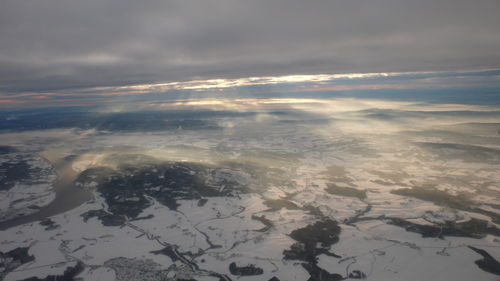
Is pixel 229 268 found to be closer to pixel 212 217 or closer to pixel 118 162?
pixel 212 217

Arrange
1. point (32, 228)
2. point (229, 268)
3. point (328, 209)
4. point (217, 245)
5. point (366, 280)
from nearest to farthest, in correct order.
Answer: point (366, 280)
point (229, 268)
point (217, 245)
point (32, 228)
point (328, 209)

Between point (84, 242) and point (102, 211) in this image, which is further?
point (102, 211)

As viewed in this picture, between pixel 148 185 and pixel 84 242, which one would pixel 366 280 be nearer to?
pixel 84 242

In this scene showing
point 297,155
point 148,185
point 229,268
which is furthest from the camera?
point 297,155

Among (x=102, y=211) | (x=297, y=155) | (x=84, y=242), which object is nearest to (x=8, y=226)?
(x=102, y=211)

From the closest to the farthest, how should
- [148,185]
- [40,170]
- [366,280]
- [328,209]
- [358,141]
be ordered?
[366,280], [328,209], [148,185], [40,170], [358,141]

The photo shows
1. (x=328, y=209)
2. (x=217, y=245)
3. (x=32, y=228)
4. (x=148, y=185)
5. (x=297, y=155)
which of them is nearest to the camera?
(x=217, y=245)

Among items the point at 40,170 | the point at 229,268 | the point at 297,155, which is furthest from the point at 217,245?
the point at 40,170

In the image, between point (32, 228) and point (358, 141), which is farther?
point (358, 141)
